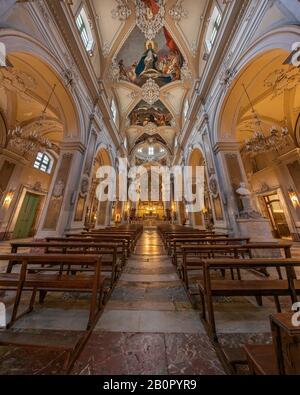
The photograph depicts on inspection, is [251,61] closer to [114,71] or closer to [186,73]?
[186,73]

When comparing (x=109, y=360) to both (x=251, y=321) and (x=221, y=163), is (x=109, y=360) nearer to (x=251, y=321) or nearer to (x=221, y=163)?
(x=251, y=321)

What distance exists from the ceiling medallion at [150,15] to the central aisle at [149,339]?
1163cm

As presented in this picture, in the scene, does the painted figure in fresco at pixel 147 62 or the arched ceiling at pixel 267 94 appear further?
the painted figure in fresco at pixel 147 62

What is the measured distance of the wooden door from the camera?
11.4 meters

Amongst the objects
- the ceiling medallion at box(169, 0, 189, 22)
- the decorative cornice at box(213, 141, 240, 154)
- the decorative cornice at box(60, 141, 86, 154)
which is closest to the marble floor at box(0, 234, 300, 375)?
the decorative cornice at box(60, 141, 86, 154)

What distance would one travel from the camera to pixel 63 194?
264 inches

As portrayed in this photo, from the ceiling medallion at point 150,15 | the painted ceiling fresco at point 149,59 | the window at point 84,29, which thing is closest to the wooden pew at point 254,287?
the window at point 84,29

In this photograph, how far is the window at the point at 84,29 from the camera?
311 inches

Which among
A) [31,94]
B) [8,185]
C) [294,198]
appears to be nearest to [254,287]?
[31,94]

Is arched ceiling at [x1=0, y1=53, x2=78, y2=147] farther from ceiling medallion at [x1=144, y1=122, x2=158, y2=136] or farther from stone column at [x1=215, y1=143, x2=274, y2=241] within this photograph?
ceiling medallion at [x1=144, y1=122, x2=158, y2=136]

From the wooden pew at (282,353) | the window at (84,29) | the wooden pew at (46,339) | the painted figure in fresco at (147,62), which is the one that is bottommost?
the wooden pew at (46,339)

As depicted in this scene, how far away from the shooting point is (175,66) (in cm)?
1217

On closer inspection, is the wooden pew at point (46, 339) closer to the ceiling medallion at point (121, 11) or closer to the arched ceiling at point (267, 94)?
the arched ceiling at point (267, 94)

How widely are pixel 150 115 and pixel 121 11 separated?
32.4ft
